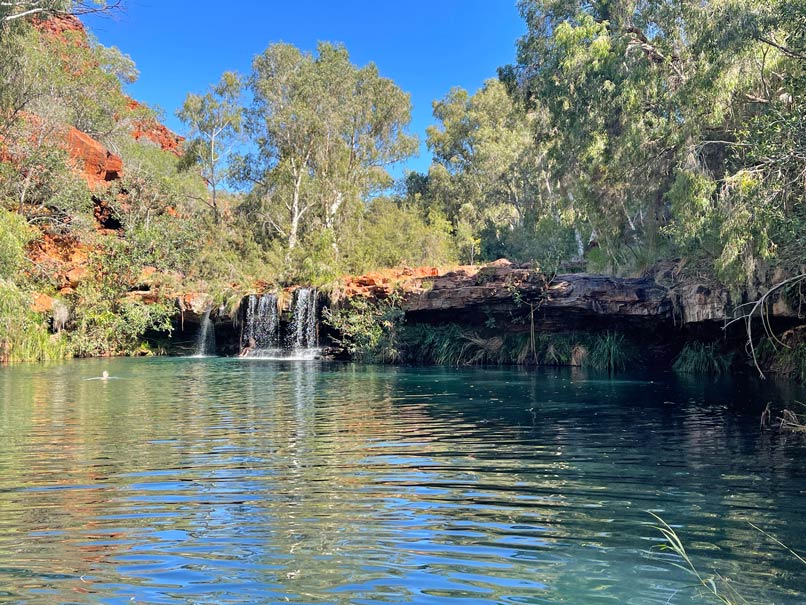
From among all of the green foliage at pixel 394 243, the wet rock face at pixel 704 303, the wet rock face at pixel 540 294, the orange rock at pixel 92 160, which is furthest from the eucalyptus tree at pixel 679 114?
the orange rock at pixel 92 160

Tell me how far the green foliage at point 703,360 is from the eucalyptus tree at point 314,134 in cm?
2271

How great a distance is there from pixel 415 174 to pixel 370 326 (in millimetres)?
34138

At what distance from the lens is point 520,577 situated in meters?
4.63

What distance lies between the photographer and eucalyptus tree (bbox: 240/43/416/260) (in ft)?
140

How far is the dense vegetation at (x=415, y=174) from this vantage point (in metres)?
16.0

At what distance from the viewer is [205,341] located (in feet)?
120

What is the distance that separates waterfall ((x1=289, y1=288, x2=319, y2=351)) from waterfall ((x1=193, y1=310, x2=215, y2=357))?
16.6 ft

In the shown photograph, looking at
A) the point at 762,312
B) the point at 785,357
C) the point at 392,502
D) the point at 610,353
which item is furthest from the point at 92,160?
the point at 392,502

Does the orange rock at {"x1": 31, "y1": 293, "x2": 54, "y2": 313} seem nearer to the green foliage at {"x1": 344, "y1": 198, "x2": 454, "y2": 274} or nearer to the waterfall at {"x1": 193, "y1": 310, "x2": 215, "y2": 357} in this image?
the waterfall at {"x1": 193, "y1": 310, "x2": 215, "y2": 357}

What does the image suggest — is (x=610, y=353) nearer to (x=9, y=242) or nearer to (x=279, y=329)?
(x=279, y=329)

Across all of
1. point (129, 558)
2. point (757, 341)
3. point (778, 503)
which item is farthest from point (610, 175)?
point (129, 558)

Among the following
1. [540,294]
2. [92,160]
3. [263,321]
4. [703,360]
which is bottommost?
[703,360]

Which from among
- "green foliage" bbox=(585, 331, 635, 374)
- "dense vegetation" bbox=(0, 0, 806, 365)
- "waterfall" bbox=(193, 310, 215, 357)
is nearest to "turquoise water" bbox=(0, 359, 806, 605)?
"dense vegetation" bbox=(0, 0, 806, 365)

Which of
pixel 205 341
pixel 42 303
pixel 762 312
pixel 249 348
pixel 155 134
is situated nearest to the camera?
pixel 762 312
